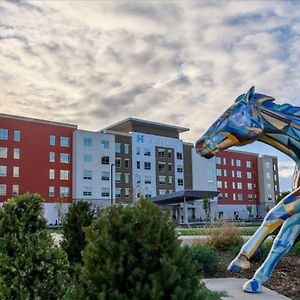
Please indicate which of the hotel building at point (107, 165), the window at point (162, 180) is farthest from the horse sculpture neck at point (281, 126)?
the window at point (162, 180)

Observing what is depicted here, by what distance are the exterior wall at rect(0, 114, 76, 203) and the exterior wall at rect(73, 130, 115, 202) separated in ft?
4.03

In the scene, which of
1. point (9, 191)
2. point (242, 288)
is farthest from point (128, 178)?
point (242, 288)

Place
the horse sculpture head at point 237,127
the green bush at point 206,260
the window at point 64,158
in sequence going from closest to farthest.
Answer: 1. the horse sculpture head at point 237,127
2. the green bush at point 206,260
3. the window at point 64,158

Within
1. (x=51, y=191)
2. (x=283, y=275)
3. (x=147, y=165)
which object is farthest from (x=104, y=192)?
(x=283, y=275)

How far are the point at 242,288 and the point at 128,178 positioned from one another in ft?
198

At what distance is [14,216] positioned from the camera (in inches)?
220

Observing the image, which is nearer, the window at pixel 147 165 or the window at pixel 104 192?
the window at pixel 104 192

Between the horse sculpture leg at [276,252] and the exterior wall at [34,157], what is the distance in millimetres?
51226

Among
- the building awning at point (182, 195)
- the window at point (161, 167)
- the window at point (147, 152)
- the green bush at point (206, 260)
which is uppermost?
the window at point (147, 152)

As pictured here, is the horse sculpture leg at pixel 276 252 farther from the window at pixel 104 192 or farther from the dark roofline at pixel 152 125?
the dark roofline at pixel 152 125

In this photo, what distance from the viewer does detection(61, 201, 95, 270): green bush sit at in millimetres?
9164

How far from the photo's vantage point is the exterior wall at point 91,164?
61469 mm

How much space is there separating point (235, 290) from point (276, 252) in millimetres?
937

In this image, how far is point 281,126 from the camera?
7793mm
